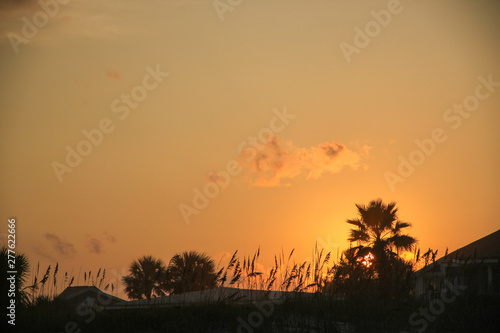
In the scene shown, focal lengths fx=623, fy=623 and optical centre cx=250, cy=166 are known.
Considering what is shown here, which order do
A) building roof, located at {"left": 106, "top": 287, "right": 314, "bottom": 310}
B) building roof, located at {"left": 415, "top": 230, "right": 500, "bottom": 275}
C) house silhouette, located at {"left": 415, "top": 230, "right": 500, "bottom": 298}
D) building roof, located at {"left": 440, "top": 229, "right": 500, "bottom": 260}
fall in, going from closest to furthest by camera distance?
building roof, located at {"left": 106, "top": 287, "right": 314, "bottom": 310} < house silhouette, located at {"left": 415, "top": 230, "right": 500, "bottom": 298} < building roof, located at {"left": 415, "top": 230, "right": 500, "bottom": 275} < building roof, located at {"left": 440, "top": 229, "right": 500, "bottom": 260}

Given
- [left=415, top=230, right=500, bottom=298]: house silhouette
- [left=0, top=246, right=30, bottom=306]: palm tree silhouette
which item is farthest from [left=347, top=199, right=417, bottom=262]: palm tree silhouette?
[left=0, top=246, right=30, bottom=306]: palm tree silhouette

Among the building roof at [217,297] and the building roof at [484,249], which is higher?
the building roof at [484,249]

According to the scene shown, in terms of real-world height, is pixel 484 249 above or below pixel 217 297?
above

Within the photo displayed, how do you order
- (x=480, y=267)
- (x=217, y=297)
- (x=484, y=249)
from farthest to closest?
(x=484, y=249) → (x=480, y=267) → (x=217, y=297)

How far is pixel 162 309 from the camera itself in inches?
607

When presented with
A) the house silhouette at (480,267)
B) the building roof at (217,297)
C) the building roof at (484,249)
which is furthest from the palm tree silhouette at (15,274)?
the building roof at (484,249)

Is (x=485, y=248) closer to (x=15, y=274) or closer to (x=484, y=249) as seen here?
(x=484, y=249)

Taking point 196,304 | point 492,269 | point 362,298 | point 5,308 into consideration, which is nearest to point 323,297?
point 362,298

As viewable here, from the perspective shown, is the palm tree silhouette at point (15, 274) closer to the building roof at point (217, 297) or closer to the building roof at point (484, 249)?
the building roof at point (217, 297)

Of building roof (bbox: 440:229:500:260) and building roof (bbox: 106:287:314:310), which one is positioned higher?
A: building roof (bbox: 440:229:500:260)

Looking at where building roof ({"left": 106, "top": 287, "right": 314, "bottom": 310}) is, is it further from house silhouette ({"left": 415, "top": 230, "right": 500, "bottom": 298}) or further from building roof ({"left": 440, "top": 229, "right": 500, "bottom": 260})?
building roof ({"left": 440, "top": 229, "right": 500, "bottom": 260})

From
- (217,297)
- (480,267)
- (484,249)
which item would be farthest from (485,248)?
(217,297)

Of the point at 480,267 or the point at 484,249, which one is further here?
the point at 484,249

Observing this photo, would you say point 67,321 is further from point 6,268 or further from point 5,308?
point 6,268
